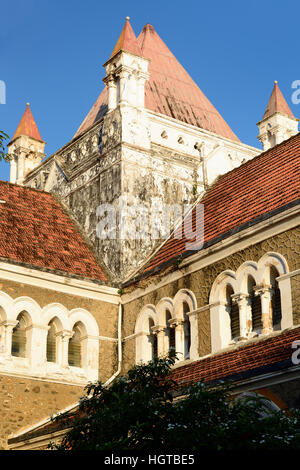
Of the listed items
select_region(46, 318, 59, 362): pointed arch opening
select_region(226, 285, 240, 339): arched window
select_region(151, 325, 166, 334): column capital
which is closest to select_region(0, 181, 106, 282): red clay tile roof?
select_region(46, 318, 59, 362): pointed arch opening

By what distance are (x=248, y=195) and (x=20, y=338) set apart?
656cm

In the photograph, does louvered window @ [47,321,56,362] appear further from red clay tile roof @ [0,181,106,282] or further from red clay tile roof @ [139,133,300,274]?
red clay tile roof @ [139,133,300,274]

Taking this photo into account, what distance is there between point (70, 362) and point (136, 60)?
9243 millimetres

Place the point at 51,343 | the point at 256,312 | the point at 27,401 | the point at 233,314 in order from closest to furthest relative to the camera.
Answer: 1. the point at 256,312
2. the point at 233,314
3. the point at 27,401
4. the point at 51,343

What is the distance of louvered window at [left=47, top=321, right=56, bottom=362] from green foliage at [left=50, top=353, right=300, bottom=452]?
7.72m

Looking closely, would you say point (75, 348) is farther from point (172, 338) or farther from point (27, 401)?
point (172, 338)

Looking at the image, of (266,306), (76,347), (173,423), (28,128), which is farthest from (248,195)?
(28,128)

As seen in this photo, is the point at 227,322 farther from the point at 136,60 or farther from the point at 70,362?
the point at 136,60

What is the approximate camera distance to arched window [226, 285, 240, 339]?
1662cm

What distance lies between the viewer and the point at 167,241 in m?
21.1

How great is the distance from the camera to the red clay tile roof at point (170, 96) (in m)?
24.2

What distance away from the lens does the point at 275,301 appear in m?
15.8

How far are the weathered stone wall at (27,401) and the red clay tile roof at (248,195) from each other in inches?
145
